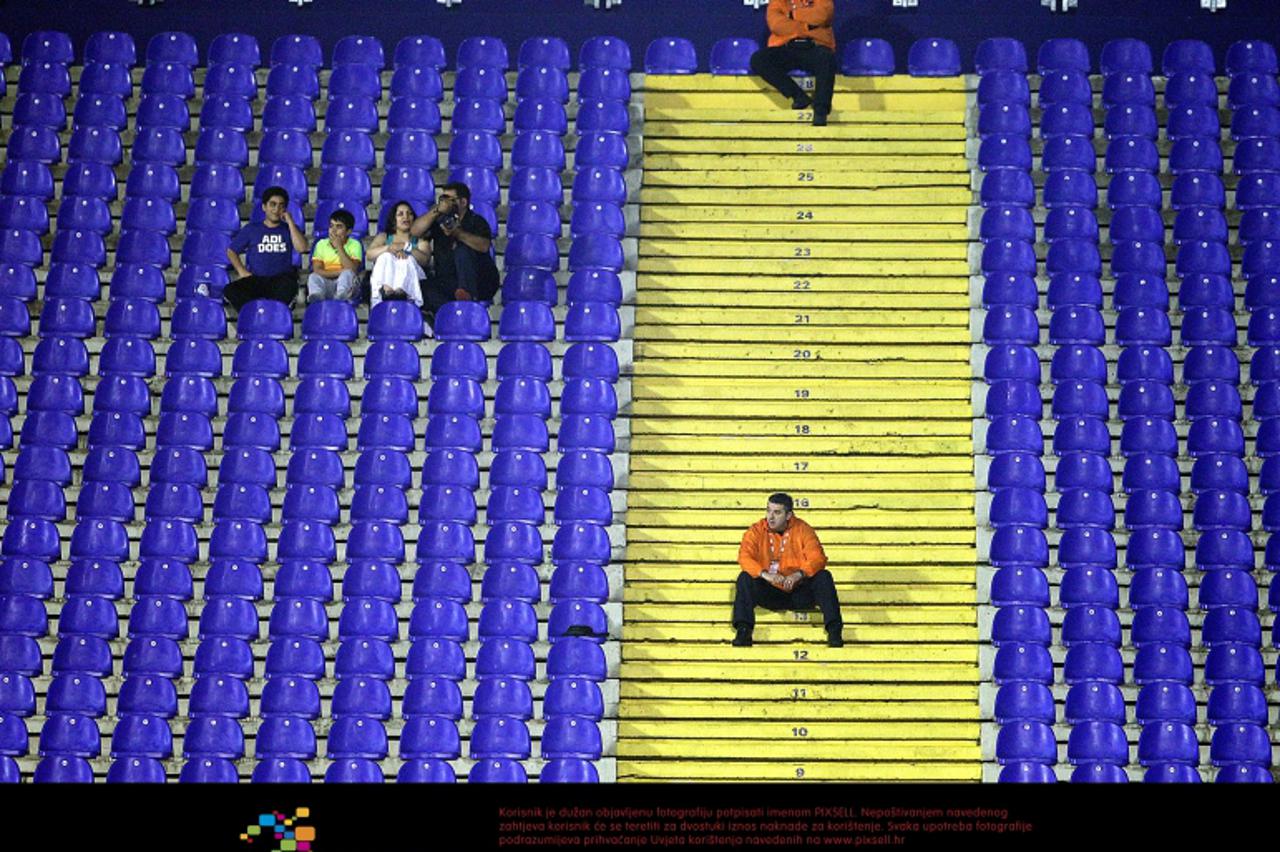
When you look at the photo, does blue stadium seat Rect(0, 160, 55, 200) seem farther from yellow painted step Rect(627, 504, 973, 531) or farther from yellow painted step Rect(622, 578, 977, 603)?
yellow painted step Rect(622, 578, 977, 603)

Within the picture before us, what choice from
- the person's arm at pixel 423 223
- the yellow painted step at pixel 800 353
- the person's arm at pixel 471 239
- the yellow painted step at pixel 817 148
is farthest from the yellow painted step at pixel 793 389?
the yellow painted step at pixel 817 148

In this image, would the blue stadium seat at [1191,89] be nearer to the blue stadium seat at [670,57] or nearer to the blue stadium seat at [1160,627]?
the blue stadium seat at [670,57]

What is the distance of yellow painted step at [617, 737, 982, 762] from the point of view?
12.9 metres

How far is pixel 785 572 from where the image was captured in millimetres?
12938

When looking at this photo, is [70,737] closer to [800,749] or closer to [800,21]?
[800,749]

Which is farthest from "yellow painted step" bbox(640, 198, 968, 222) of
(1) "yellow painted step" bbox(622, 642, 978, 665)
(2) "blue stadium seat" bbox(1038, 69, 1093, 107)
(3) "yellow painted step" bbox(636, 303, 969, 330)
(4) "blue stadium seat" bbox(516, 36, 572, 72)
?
(1) "yellow painted step" bbox(622, 642, 978, 665)

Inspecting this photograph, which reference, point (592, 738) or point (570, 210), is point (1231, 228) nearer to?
point (570, 210)

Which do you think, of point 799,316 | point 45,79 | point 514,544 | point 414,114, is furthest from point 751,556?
point 45,79

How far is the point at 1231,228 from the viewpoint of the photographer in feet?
49.2

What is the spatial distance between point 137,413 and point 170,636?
5.29 ft

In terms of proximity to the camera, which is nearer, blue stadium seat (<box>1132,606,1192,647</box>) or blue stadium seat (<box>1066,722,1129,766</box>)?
blue stadium seat (<box>1066,722,1129,766</box>)

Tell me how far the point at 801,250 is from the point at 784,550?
2686 mm

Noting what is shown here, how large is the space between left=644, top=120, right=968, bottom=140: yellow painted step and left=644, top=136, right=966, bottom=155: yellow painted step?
0.06ft

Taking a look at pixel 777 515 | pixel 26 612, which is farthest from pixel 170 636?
pixel 777 515
